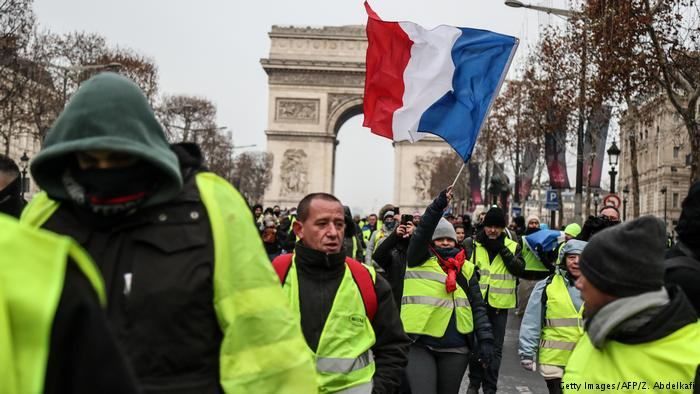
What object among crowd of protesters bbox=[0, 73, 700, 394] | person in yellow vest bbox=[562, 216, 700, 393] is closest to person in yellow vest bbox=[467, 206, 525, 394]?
crowd of protesters bbox=[0, 73, 700, 394]

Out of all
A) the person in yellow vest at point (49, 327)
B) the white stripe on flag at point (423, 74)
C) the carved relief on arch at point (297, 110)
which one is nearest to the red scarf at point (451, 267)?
the white stripe on flag at point (423, 74)

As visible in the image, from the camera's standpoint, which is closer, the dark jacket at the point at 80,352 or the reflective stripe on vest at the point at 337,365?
the dark jacket at the point at 80,352

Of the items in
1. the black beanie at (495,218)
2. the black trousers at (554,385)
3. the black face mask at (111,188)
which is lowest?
the black trousers at (554,385)

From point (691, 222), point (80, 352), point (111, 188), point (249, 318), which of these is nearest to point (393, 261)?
point (691, 222)

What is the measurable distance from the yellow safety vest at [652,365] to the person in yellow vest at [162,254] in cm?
97

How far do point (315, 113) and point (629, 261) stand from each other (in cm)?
5971

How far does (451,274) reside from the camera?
6676mm

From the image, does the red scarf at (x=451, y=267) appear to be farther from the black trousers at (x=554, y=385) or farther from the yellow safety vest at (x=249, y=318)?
the yellow safety vest at (x=249, y=318)

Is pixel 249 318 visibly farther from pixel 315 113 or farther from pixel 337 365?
pixel 315 113

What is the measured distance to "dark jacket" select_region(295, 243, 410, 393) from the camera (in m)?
4.18

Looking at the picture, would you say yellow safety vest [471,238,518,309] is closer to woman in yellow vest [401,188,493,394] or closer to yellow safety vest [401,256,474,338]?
woman in yellow vest [401,188,493,394]

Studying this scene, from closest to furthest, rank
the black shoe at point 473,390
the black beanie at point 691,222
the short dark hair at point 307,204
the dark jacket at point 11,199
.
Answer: the black beanie at point 691,222, the short dark hair at point 307,204, the dark jacket at point 11,199, the black shoe at point 473,390

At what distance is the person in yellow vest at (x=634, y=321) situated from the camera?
2.86 m

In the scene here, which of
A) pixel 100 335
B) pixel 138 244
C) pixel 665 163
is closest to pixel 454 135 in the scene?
pixel 138 244
